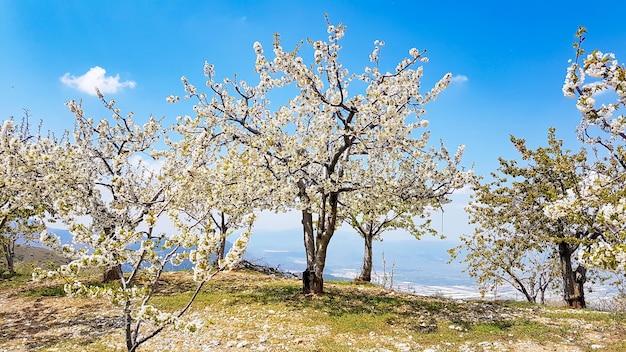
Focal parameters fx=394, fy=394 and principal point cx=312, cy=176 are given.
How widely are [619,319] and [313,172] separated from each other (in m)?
15.2

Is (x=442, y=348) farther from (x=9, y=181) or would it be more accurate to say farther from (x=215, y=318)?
(x=9, y=181)

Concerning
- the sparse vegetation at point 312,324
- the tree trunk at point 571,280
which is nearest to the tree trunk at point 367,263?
the sparse vegetation at point 312,324

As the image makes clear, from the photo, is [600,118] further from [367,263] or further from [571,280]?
[367,263]

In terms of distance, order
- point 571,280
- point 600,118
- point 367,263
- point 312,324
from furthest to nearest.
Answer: point 367,263
point 571,280
point 312,324
point 600,118

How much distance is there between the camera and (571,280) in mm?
25172

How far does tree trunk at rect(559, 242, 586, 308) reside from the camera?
25.0 meters

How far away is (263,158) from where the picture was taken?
769 inches

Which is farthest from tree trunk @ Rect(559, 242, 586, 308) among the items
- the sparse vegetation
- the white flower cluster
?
the white flower cluster

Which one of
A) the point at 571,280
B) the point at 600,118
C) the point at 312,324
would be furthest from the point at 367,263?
the point at 600,118

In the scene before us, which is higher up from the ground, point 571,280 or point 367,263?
point 367,263

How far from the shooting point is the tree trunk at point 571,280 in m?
25.0

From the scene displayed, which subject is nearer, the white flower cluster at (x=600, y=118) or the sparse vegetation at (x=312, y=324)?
the white flower cluster at (x=600, y=118)

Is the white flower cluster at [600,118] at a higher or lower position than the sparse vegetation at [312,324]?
higher

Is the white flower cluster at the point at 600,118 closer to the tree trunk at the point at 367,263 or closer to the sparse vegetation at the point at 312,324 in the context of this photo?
the sparse vegetation at the point at 312,324
